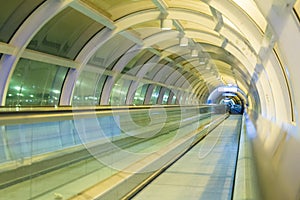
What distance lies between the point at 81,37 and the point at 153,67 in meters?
11.3

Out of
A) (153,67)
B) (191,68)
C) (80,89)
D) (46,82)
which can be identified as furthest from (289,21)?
(191,68)

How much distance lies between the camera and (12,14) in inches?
460

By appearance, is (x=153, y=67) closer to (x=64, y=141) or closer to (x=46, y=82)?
(x=46, y=82)

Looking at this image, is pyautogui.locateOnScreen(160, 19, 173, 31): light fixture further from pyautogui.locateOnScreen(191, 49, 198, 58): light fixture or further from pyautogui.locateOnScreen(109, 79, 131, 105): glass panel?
pyautogui.locateOnScreen(109, 79, 131, 105): glass panel

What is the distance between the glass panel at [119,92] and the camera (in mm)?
24281

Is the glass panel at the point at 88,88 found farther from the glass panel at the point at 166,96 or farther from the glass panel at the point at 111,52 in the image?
the glass panel at the point at 166,96

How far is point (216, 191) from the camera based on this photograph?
664 centimetres

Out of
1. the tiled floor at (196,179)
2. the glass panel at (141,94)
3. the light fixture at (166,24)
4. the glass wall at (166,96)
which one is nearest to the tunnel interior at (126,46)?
the light fixture at (166,24)

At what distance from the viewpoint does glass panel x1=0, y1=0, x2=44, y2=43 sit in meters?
11.4

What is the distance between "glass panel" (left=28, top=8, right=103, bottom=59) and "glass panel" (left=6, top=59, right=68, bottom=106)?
36.8 inches

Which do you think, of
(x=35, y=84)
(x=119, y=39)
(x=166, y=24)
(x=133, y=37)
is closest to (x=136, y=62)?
(x=119, y=39)

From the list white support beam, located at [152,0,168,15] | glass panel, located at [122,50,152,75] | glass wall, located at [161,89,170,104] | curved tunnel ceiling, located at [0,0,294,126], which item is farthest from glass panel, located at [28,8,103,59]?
glass wall, located at [161,89,170,104]

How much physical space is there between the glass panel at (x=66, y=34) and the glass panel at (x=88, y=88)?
3.29m

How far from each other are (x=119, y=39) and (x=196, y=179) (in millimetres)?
12076
